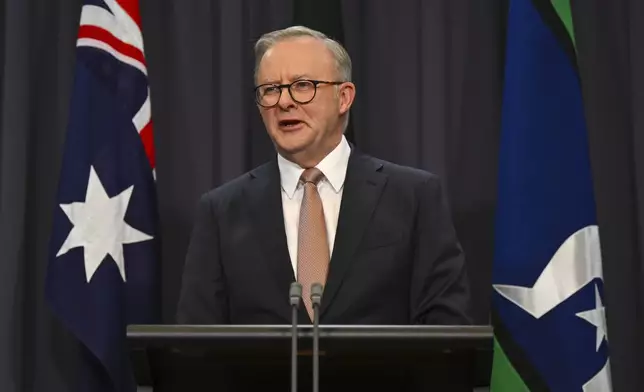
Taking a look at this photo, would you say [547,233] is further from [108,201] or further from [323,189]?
[108,201]

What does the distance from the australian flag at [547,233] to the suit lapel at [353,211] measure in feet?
1.60

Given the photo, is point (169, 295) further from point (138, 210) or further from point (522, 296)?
point (522, 296)

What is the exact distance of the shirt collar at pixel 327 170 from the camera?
8.57ft

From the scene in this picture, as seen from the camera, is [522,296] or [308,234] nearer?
[308,234]

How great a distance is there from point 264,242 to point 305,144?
32 centimetres

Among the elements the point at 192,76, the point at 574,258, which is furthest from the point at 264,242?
the point at 192,76

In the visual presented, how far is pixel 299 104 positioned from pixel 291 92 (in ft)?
0.14

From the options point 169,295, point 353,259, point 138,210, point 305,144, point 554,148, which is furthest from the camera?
point 169,295

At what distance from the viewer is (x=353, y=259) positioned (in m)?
2.41

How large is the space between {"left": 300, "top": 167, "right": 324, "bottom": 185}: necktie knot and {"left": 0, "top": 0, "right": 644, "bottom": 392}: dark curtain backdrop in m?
0.79

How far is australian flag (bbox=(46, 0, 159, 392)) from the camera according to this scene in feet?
9.58

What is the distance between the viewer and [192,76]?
11.3ft

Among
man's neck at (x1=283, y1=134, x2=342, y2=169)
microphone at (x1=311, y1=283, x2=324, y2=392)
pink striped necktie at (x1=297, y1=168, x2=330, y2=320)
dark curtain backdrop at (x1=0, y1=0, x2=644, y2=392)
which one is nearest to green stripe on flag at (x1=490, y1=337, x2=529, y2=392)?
dark curtain backdrop at (x1=0, y1=0, x2=644, y2=392)

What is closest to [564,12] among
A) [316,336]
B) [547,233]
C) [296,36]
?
[547,233]
